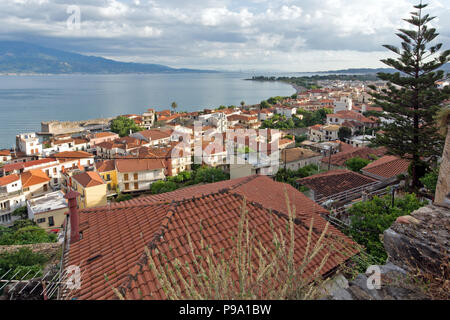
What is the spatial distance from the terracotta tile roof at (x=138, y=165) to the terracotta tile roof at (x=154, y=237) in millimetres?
19416

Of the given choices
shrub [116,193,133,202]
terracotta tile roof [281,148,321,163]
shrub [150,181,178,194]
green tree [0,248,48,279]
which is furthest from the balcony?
terracotta tile roof [281,148,321,163]

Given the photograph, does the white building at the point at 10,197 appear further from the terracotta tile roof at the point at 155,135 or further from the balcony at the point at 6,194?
the terracotta tile roof at the point at 155,135

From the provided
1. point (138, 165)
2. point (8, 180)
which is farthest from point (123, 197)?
point (8, 180)

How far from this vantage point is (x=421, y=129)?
873 cm

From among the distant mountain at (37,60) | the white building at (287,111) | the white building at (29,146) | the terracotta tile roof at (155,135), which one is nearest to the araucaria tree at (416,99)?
the terracotta tile roof at (155,135)

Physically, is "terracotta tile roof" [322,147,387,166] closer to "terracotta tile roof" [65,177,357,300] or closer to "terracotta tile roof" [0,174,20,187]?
"terracotta tile roof" [65,177,357,300]

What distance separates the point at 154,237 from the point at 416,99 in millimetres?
8759

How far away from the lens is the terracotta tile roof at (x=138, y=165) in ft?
77.2

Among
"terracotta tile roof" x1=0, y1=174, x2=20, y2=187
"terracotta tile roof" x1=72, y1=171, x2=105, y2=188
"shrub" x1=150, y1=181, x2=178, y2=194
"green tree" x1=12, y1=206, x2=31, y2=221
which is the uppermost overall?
"terracotta tile roof" x1=72, y1=171, x2=105, y2=188

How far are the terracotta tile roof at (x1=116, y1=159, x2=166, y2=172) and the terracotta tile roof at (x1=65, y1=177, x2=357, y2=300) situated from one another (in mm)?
19416

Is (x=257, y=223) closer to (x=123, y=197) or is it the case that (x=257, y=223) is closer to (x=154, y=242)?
(x=154, y=242)

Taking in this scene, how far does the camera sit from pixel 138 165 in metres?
23.9

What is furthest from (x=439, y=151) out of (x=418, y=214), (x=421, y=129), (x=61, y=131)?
(x=61, y=131)

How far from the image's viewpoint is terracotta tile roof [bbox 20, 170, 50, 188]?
23.6 m
